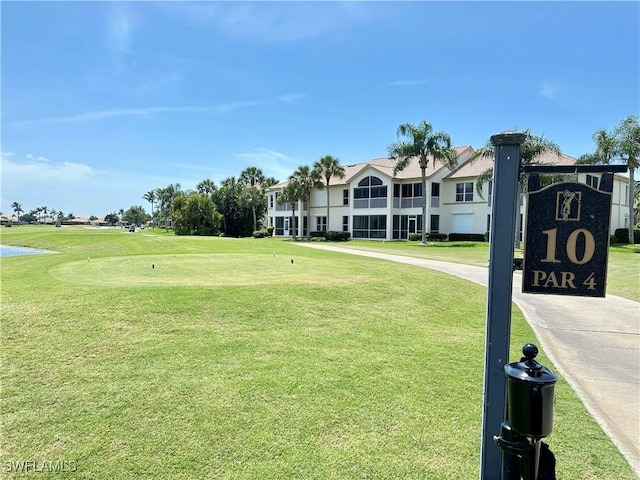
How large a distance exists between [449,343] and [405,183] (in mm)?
36161

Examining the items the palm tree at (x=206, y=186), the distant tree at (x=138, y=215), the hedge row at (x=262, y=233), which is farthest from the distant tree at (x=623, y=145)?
the distant tree at (x=138, y=215)

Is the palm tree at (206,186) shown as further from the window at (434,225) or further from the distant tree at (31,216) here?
the distant tree at (31,216)

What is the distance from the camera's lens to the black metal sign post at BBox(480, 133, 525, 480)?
2.48 metres

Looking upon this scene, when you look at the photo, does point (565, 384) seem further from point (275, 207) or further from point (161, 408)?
point (275, 207)

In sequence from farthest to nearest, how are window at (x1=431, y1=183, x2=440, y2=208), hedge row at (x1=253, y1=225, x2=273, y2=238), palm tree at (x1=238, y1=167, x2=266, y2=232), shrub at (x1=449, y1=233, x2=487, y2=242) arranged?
palm tree at (x1=238, y1=167, x2=266, y2=232)
hedge row at (x1=253, y1=225, x2=273, y2=238)
window at (x1=431, y1=183, x2=440, y2=208)
shrub at (x1=449, y1=233, x2=487, y2=242)

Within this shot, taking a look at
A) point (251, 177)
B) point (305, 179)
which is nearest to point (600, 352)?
point (305, 179)

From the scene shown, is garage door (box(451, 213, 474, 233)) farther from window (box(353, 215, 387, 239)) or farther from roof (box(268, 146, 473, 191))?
window (box(353, 215, 387, 239))

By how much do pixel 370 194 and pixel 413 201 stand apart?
15.9 ft

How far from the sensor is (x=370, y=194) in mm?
42438

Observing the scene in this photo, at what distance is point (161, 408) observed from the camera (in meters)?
3.80

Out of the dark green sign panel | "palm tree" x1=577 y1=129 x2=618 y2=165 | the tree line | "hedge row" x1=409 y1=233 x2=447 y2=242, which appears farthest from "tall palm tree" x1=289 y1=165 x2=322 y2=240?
the dark green sign panel

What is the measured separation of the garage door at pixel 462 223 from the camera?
37562mm

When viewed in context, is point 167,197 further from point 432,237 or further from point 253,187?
point 432,237

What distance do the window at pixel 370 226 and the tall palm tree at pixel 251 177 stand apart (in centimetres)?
2814
